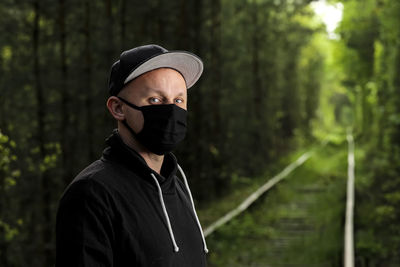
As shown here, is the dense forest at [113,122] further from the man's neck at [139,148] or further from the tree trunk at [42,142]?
the man's neck at [139,148]

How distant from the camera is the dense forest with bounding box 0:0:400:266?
507 inches

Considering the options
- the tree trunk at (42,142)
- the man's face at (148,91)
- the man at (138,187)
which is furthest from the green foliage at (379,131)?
the tree trunk at (42,142)

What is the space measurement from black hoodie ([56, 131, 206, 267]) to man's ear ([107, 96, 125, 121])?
0.09 m

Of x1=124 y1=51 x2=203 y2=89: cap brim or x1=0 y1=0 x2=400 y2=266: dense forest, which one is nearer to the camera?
x1=124 y1=51 x2=203 y2=89: cap brim

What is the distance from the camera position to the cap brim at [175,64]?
87.7 inches

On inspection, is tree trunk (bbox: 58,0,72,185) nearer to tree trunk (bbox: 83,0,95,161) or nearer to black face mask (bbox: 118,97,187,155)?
tree trunk (bbox: 83,0,95,161)

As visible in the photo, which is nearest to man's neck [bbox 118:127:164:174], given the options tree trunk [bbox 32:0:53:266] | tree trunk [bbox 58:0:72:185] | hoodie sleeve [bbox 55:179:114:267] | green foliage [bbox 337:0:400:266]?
hoodie sleeve [bbox 55:179:114:267]

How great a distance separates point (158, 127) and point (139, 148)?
4.6 inches

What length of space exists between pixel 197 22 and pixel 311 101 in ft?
152

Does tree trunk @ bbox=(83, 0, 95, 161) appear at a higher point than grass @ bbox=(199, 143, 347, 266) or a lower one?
higher

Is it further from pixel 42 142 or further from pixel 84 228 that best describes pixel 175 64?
pixel 42 142

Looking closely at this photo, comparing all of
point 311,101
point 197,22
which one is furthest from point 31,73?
point 311,101

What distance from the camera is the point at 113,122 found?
766 inches

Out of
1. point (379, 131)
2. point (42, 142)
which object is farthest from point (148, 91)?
point (379, 131)
